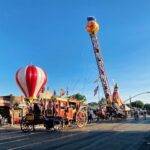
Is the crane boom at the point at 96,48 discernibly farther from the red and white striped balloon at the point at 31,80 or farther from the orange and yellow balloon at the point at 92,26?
the red and white striped balloon at the point at 31,80

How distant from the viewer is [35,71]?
4703cm

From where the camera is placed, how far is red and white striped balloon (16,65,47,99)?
46.1 m

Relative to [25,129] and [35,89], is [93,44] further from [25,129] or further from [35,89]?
[25,129]

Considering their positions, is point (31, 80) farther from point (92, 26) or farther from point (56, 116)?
point (92, 26)

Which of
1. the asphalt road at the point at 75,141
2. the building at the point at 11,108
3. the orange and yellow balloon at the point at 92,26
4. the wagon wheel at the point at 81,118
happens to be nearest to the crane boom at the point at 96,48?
the orange and yellow balloon at the point at 92,26

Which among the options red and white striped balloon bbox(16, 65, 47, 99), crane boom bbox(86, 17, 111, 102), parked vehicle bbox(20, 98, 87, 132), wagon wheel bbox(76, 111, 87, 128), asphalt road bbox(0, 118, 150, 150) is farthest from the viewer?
crane boom bbox(86, 17, 111, 102)

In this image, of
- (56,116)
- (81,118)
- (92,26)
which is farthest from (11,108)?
(92,26)

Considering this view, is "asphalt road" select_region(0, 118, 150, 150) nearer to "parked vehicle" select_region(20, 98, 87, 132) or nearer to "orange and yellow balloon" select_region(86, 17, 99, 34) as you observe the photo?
"parked vehicle" select_region(20, 98, 87, 132)

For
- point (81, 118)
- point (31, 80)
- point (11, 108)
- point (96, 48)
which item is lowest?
point (81, 118)

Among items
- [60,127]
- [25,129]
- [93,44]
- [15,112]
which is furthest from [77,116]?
[93,44]

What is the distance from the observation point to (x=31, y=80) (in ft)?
152

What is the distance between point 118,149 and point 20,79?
30196 millimetres

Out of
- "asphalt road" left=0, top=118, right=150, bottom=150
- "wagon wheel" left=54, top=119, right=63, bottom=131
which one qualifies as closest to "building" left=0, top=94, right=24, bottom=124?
"wagon wheel" left=54, top=119, right=63, bottom=131

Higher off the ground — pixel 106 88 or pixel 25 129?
pixel 106 88
